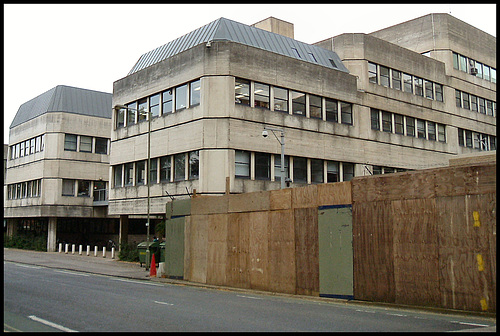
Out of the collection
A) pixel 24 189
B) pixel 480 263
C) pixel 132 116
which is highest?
pixel 132 116

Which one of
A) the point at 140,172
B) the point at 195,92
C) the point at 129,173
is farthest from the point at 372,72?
the point at 129,173

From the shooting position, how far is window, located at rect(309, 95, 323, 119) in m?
31.5

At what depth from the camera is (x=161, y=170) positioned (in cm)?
3073

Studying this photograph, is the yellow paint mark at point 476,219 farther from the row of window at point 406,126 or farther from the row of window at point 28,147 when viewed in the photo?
the row of window at point 28,147

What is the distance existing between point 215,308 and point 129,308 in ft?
7.26

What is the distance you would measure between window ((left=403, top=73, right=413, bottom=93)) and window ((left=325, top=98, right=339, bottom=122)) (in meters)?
7.84

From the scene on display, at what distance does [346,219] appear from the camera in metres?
15.6

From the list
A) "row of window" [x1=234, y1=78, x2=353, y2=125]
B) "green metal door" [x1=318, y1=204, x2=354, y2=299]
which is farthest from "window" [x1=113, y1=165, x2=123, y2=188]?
"green metal door" [x1=318, y1=204, x2=354, y2=299]

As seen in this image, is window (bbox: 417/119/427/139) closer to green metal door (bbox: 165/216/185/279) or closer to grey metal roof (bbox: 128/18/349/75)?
grey metal roof (bbox: 128/18/349/75)

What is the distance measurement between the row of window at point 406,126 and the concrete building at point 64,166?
91.1 feet

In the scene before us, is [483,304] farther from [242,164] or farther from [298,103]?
[298,103]

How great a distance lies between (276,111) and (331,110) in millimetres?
5010

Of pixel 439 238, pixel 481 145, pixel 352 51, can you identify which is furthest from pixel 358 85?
pixel 439 238

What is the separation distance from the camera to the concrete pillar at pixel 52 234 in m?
47.5
